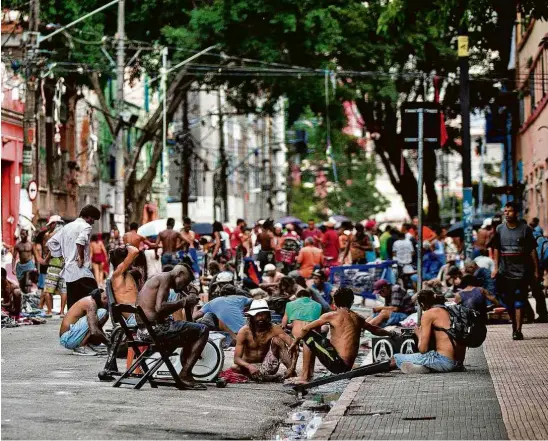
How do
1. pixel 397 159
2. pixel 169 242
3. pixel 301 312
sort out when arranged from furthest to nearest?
pixel 397 159, pixel 169 242, pixel 301 312

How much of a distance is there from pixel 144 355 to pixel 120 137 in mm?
28289

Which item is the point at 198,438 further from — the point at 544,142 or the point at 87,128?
the point at 87,128

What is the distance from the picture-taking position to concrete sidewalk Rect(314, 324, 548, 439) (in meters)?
11.1

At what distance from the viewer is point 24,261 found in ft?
97.9

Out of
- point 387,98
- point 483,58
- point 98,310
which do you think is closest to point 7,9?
point 387,98

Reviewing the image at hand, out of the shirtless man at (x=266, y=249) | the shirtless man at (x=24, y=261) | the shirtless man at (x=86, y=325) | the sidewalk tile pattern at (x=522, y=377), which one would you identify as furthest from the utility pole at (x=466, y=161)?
the shirtless man at (x=86, y=325)

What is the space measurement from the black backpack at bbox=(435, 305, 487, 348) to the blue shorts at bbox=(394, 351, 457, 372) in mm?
219

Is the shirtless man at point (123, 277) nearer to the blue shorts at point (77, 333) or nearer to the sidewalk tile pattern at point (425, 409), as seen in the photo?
the blue shorts at point (77, 333)

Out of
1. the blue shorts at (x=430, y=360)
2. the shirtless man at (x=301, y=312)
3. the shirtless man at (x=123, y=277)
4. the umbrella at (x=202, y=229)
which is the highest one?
the shirtless man at (x=123, y=277)

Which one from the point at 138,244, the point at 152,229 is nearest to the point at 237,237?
the point at 152,229

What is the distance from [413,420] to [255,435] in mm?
1202

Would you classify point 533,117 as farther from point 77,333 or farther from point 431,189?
point 77,333

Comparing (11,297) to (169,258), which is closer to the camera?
(11,297)

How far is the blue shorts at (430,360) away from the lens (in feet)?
52.0
